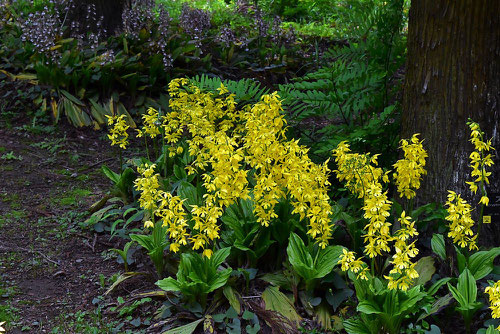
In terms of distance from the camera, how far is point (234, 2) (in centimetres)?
1216

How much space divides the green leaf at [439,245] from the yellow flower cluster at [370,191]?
1.18 feet

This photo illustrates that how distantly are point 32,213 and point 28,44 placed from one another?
10.1 ft

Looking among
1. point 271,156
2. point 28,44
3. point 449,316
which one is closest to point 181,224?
point 271,156

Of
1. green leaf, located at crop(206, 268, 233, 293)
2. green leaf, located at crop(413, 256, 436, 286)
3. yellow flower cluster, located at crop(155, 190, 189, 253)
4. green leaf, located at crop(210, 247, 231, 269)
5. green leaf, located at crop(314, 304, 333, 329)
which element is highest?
yellow flower cluster, located at crop(155, 190, 189, 253)

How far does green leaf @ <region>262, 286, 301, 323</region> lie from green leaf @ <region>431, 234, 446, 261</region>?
1046mm

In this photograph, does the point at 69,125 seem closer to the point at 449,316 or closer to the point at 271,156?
the point at 271,156

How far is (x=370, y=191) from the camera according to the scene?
358 centimetres

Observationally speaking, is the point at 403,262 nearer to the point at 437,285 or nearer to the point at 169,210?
the point at 437,285

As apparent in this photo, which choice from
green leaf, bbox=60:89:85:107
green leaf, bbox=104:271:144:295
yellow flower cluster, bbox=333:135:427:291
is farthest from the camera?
green leaf, bbox=60:89:85:107

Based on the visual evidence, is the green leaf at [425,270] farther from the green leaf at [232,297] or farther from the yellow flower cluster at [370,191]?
the green leaf at [232,297]

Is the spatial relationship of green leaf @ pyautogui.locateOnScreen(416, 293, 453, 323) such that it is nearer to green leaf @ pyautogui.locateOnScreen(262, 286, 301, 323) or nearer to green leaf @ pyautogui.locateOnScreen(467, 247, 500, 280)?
green leaf @ pyautogui.locateOnScreen(467, 247, 500, 280)

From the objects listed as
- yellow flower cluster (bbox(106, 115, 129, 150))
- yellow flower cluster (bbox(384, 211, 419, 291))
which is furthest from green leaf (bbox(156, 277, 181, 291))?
yellow flower cluster (bbox(106, 115, 129, 150))

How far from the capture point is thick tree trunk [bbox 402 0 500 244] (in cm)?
416

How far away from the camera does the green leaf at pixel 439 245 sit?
13.0 ft
